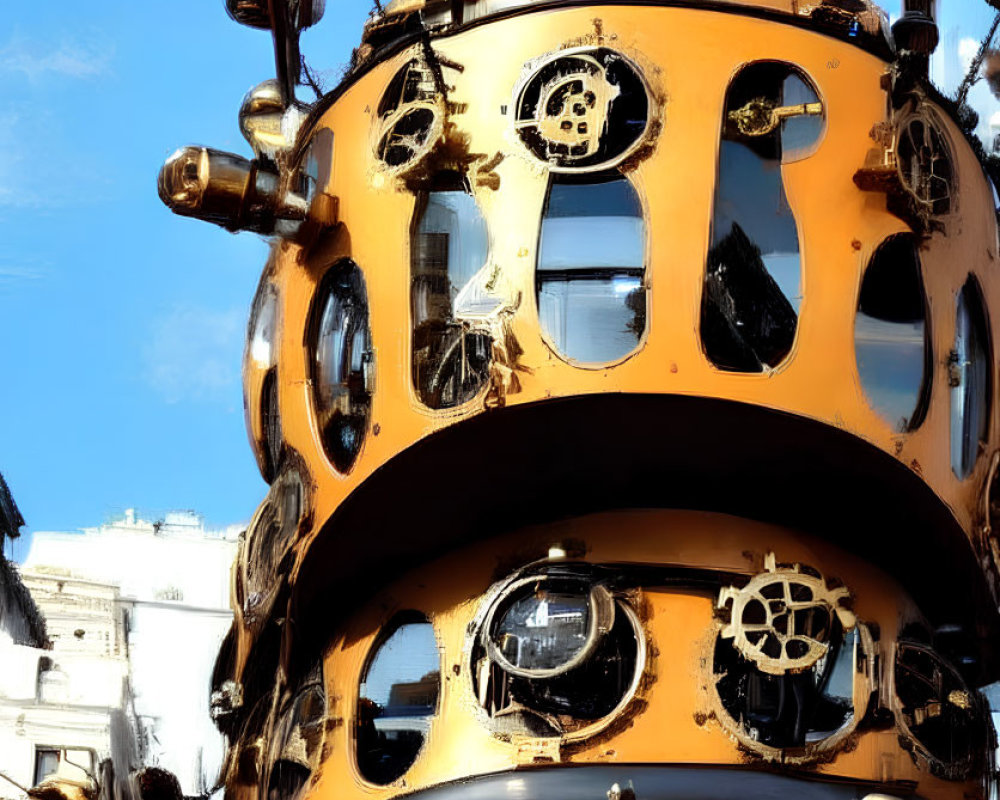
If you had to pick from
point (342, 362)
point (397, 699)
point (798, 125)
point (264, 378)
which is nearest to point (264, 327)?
point (264, 378)

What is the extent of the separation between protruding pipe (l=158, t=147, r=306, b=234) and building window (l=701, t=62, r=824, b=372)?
4455 millimetres

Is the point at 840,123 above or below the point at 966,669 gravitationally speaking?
above

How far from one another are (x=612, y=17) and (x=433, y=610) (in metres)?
6.13

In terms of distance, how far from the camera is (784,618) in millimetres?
21359

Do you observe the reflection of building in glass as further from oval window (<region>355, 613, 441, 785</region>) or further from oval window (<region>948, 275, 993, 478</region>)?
oval window (<region>948, 275, 993, 478</region>)

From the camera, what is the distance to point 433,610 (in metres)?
22.6

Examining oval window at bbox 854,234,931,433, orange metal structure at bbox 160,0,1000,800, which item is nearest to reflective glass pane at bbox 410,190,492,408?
orange metal structure at bbox 160,0,1000,800

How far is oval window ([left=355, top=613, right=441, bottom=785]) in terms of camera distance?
22.2 meters

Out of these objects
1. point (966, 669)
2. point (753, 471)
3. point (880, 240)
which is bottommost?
point (966, 669)

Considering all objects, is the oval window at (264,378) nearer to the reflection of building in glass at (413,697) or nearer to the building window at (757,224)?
the reflection of building in glass at (413,697)

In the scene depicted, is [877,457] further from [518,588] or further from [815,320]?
[518,588]

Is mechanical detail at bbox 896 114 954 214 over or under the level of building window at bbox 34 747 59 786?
over

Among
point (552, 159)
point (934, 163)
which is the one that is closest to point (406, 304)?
point (552, 159)

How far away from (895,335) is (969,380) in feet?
4.06
